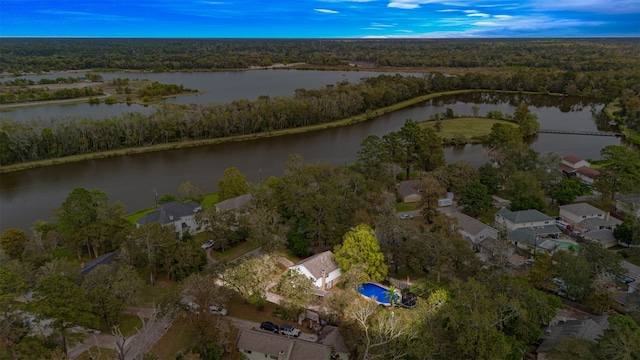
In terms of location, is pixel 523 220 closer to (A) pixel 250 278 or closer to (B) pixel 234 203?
(A) pixel 250 278

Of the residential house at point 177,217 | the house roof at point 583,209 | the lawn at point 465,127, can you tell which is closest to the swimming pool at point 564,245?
the house roof at point 583,209

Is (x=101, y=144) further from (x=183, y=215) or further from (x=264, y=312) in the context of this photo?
(x=264, y=312)

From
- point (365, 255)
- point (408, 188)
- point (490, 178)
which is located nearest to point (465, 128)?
point (490, 178)

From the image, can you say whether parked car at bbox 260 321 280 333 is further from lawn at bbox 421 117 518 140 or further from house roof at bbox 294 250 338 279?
lawn at bbox 421 117 518 140

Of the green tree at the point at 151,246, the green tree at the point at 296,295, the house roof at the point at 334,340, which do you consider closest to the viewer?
the house roof at the point at 334,340

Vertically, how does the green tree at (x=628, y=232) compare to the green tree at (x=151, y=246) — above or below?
below

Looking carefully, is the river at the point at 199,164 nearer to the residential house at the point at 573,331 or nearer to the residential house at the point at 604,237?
the residential house at the point at 604,237

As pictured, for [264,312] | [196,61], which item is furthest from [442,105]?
[196,61]
